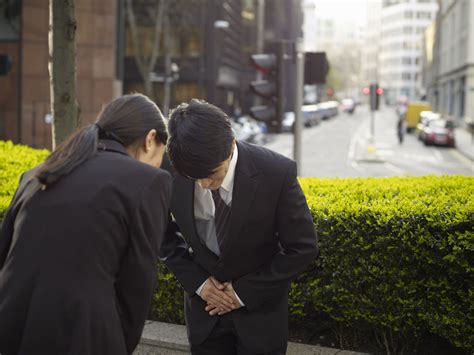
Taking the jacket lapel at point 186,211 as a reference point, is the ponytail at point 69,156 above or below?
above

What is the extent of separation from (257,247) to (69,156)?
104 centimetres

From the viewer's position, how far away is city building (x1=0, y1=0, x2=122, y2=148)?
22.9 m

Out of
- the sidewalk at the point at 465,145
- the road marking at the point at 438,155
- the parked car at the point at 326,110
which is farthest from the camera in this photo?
the parked car at the point at 326,110

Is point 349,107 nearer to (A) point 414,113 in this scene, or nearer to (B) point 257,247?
(A) point 414,113

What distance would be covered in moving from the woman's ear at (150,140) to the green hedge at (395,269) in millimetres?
1847

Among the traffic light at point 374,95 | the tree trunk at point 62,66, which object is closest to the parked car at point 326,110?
the traffic light at point 374,95

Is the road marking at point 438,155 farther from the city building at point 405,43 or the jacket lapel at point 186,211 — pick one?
the city building at point 405,43

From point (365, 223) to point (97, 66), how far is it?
20.2 meters

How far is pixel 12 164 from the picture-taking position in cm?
631

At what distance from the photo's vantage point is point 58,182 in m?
2.40

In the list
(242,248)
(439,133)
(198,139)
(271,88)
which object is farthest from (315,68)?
(439,133)

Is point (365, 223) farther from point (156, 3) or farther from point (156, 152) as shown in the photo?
point (156, 3)

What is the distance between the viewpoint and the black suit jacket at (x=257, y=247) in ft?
9.87

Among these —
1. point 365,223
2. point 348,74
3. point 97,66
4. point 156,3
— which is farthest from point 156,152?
point 348,74
